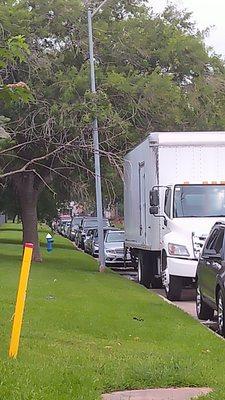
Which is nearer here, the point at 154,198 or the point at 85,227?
the point at 154,198

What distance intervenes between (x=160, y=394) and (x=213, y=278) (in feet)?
18.5

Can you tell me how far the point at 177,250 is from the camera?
17.2 m

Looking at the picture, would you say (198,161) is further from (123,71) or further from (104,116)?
(123,71)

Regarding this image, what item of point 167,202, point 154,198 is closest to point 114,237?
point 167,202

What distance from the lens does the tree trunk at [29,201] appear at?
27.3m

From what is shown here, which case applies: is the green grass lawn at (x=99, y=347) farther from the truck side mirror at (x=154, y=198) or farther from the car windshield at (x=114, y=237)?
the car windshield at (x=114, y=237)

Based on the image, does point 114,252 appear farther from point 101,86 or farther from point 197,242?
point 197,242

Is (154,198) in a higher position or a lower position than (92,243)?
higher

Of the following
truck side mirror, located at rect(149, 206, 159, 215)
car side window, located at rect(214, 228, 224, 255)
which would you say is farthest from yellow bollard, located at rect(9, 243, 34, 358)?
truck side mirror, located at rect(149, 206, 159, 215)

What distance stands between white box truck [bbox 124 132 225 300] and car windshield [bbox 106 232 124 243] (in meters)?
12.5

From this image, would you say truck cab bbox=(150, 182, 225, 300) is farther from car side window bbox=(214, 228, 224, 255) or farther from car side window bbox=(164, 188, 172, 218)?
car side window bbox=(214, 228, 224, 255)

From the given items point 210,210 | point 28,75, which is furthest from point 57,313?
point 28,75

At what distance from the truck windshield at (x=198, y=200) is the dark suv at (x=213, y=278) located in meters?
3.62

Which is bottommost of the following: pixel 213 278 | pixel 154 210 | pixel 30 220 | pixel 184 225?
pixel 213 278
